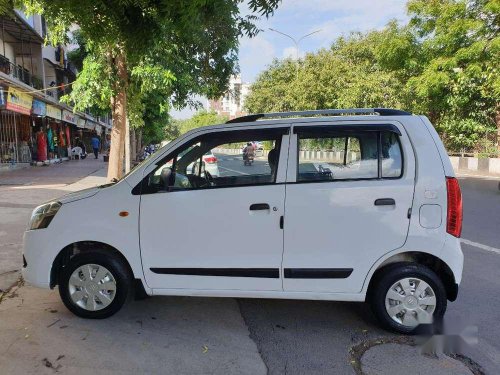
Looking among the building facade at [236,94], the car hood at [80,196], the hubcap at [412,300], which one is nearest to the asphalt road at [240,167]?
the car hood at [80,196]

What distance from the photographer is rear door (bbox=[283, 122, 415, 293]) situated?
11.8 ft

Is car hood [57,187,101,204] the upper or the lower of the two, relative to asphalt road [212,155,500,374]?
upper

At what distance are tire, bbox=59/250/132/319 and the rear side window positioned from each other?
73.1 inches

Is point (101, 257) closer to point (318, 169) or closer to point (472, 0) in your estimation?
point (318, 169)

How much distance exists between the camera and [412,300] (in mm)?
3707

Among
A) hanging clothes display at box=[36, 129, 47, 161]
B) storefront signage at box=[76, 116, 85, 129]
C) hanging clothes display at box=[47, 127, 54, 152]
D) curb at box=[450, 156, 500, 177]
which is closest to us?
curb at box=[450, 156, 500, 177]

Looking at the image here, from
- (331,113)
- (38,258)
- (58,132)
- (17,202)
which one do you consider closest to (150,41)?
(331,113)

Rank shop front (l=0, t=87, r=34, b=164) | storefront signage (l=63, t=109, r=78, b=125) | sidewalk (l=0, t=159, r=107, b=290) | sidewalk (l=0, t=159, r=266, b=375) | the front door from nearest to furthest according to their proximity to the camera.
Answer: sidewalk (l=0, t=159, r=266, b=375) → the front door → sidewalk (l=0, t=159, r=107, b=290) → shop front (l=0, t=87, r=34, b=164) → storefront signage (l=63, t=109, r=78, b=125)

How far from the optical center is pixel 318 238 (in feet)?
11.9

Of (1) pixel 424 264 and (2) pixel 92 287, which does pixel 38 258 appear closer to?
(2) pixel 92 287

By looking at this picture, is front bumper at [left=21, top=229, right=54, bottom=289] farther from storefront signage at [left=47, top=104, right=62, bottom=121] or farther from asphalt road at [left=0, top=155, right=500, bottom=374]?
storefront signage at [left=47, top=104, right=62, bottom=121]

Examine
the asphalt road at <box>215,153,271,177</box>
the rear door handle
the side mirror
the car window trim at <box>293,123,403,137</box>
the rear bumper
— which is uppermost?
the car window trim at <box>293,123,403,137</box>

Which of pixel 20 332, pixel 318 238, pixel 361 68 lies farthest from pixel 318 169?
pixel 361 68

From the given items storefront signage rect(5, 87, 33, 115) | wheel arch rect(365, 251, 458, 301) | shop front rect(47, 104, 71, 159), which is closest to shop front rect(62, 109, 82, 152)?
shop front rect(47, 104, 71, 159)
